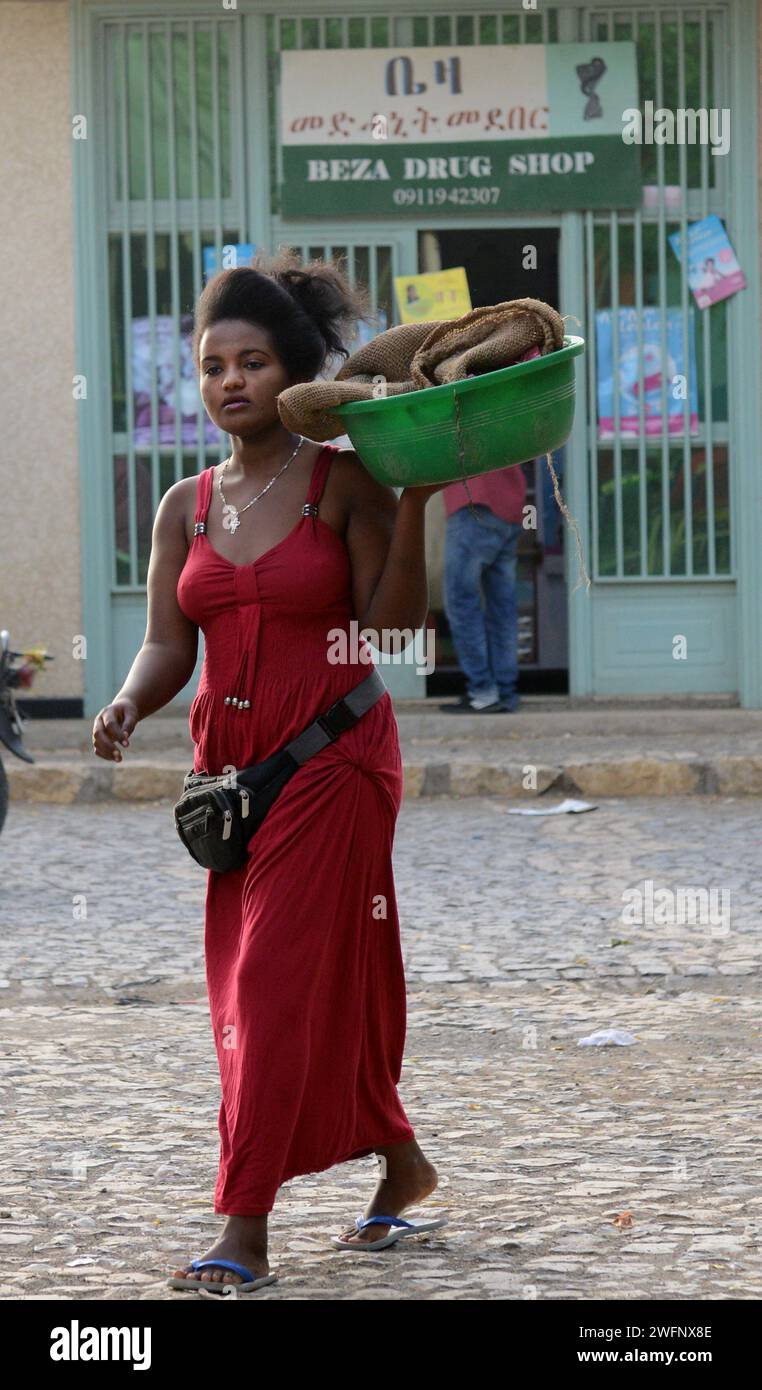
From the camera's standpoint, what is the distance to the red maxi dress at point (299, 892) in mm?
3516

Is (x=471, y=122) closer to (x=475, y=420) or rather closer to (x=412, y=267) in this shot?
(x=412, y=267)

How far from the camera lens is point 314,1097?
3574 millimetres

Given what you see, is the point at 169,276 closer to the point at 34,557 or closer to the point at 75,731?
the point at 34,557

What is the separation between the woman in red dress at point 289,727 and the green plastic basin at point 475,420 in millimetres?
107

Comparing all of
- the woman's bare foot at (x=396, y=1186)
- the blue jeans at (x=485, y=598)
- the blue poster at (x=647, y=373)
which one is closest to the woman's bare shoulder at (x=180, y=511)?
the woman's bare foot at (x=396, y=1186)

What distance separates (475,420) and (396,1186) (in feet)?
4.74

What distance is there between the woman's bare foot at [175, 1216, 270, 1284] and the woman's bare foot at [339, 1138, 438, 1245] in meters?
0.32

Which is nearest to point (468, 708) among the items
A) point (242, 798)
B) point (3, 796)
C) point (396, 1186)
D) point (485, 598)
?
point (485, 598)

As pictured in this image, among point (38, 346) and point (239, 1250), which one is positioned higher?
point (38, 346)

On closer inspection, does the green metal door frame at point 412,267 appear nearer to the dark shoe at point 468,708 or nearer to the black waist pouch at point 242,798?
the dark shoe at point 468,708

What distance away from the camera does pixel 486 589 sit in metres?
11.3

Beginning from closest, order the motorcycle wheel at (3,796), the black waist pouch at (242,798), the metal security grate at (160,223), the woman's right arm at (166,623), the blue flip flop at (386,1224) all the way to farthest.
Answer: the black waist pouch at (242,798), the blue flip flop at (386,1224), the woman's right arm at (166,623), the motorcycle wheel at (3,796), the metal security grate at (160,223)

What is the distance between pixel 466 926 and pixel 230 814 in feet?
11.5
